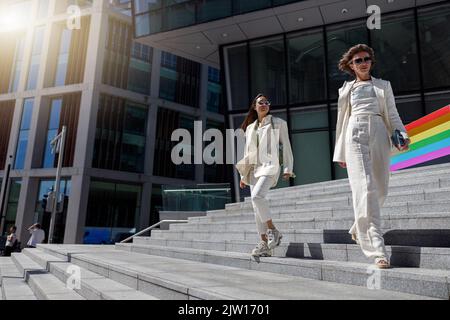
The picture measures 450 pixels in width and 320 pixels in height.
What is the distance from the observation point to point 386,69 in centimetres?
1432

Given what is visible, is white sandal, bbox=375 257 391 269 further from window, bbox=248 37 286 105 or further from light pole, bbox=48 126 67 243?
light pole, bbox=48 126 67 243

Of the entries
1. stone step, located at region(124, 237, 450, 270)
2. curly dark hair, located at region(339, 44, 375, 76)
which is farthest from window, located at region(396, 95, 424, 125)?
curly dark hair, located at region(339, 44, 375, 76)

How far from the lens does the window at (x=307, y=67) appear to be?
50.8 feet

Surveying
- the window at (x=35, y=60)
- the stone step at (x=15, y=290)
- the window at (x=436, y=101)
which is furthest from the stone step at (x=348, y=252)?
the window at (x=35, y=60)

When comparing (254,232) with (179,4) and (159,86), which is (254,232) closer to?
(179,4)

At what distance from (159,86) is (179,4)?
18377 millimetres

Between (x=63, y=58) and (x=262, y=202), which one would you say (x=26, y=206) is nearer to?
(x=63, y=58)

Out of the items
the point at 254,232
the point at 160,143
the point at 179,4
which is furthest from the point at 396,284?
the point at 160,143

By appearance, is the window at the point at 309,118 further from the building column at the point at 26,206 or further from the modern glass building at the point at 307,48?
the building column at the point at 26,206

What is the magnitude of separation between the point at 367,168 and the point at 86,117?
29.0 meters

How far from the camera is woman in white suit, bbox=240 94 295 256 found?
4.70 metres

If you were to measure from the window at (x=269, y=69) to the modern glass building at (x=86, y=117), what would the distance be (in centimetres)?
1744

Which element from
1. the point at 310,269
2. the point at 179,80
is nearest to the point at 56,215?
the point at 179,80

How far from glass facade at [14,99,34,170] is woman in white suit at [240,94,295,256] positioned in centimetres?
3022
